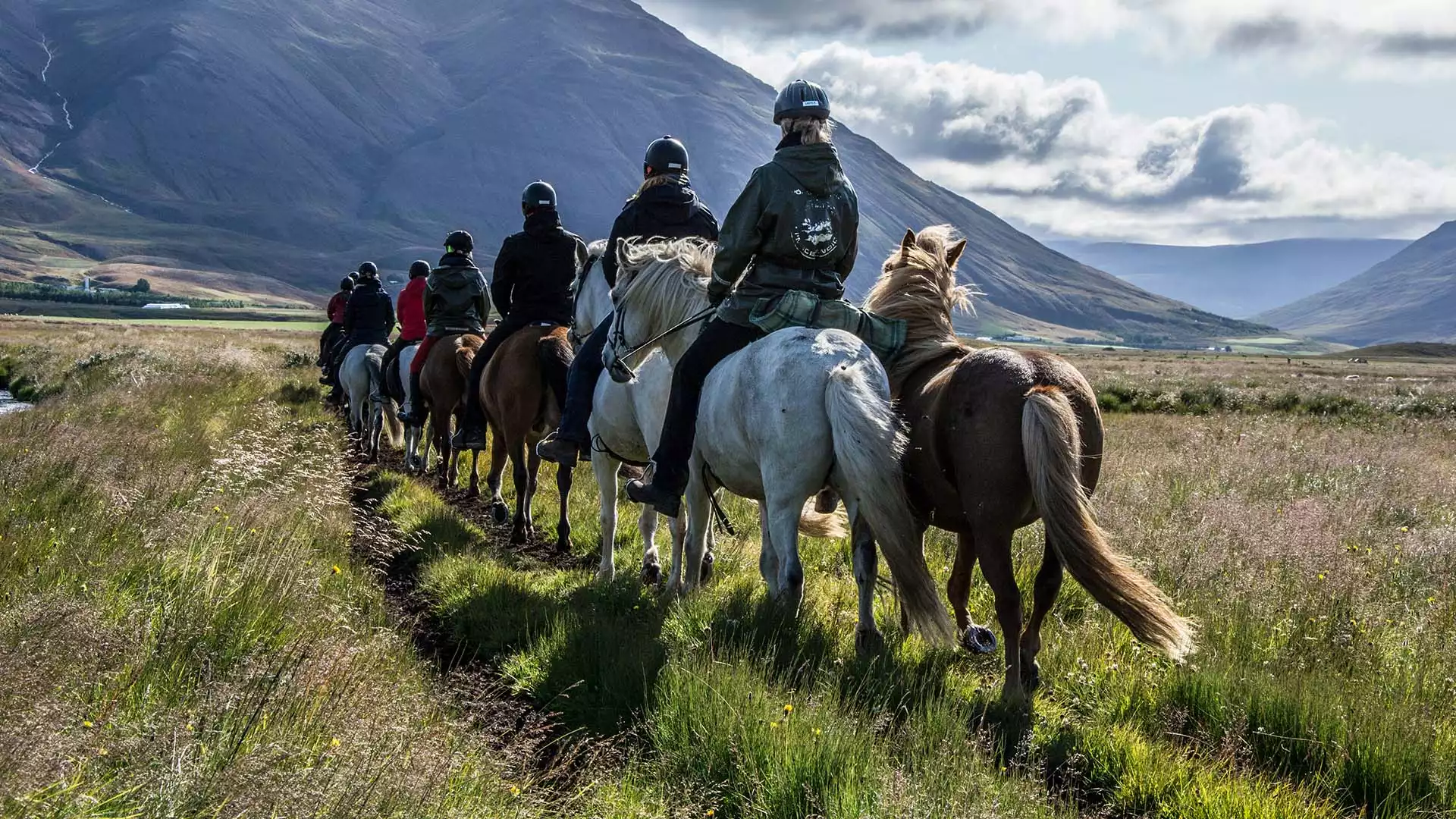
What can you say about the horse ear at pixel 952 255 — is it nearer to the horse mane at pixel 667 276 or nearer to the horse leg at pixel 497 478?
the horse mane at pixel 667 276

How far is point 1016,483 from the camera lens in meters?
5.60

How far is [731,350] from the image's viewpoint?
7.03 meters

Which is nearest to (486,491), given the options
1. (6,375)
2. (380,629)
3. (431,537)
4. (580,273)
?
(431,537)

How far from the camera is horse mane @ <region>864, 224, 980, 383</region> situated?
23.5 feet

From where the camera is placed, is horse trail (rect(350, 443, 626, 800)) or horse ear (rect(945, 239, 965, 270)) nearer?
horse trail (rect(350, 443, 626, 800))

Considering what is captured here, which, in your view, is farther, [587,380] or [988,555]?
[587,380]

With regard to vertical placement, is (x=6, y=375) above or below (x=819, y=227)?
below

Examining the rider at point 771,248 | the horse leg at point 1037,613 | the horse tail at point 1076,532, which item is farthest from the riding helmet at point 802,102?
the horse leg at point 1037,613

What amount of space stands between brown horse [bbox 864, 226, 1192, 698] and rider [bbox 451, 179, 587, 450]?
243 inches

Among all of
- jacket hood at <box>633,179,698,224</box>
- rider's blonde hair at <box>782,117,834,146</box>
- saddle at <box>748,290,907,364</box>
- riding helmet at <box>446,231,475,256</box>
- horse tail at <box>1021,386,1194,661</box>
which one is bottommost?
horse tail at <box>1021,386,1194,661</box>

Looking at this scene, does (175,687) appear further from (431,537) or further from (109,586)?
(431,537)

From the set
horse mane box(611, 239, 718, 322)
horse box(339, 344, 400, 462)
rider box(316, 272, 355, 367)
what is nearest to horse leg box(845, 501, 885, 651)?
horse mane box(611, 239, 718, 322)

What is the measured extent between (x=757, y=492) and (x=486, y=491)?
821 cm

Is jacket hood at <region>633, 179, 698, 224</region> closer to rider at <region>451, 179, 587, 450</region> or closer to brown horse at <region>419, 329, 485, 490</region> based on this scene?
rider at <region>451, 179, 587, 450</region>
